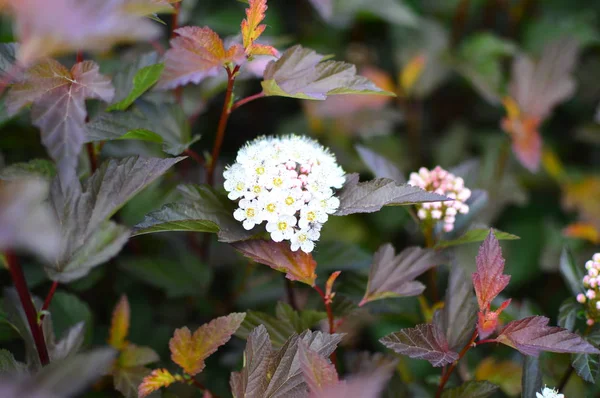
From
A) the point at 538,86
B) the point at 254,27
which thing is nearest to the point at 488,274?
the point at 254,27

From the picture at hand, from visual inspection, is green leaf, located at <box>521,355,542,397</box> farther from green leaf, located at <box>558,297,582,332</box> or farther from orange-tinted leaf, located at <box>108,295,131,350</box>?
orange-tinted leaf, located at <box>108,295,131,350</box>

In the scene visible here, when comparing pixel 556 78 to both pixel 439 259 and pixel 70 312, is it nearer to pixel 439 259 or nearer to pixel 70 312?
pixel 439 259

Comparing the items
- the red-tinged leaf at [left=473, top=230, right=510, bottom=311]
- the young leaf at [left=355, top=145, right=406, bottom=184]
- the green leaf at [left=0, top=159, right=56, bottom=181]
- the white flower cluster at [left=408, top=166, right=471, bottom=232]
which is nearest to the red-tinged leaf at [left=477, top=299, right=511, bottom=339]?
the red-tinged leaf at [left=473, top=230, right=510, bottom=311]

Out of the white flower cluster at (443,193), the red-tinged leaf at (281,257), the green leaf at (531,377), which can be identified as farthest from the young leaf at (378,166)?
the green leaf at (531,377)

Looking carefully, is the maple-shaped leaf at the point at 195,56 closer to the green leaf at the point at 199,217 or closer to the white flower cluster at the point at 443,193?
the green leaf at the point at 199,217

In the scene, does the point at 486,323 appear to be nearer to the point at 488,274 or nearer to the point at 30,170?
the point at 488,274
